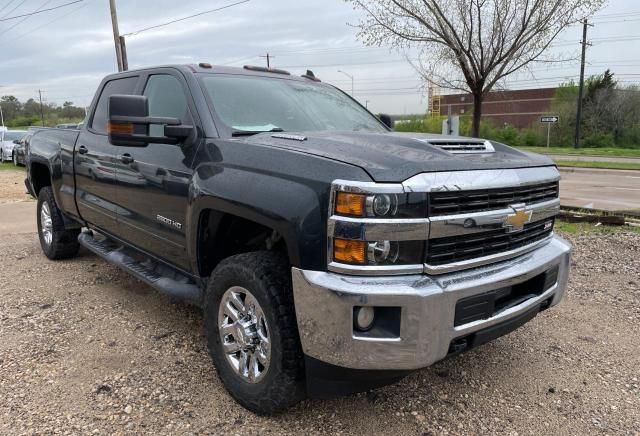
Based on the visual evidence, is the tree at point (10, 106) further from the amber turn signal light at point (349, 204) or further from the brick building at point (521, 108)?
the amber turn signal light at point (349, 204)

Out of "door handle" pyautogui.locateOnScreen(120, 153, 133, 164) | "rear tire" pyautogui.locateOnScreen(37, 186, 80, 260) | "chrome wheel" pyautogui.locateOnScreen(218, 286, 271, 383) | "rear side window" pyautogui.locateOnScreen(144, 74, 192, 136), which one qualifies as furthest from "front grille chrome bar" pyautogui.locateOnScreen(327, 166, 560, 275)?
"rear tire" pyautogui.locateOnScreen(37, 186, 80, 260)

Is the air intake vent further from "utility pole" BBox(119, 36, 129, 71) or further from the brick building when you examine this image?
the brick building

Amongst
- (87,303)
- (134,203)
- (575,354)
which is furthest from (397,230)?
(87,303)

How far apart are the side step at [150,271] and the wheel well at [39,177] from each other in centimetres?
175

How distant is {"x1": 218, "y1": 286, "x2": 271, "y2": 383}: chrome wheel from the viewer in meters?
2.72

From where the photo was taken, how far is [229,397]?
3.02 m

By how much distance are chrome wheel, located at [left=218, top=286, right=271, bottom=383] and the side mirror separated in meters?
1.03

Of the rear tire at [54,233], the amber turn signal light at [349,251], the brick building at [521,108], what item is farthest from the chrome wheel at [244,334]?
the brick building at [521,108]

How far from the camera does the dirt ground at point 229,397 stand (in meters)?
2.79

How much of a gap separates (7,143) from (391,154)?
80.7 ft

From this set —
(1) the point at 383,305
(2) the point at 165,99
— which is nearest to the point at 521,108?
(2) the point at 165,99

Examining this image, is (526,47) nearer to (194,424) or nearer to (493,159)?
(493,159)

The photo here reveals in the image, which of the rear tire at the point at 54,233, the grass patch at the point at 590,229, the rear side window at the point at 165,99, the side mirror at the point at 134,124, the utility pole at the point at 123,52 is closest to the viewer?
the side mirror at the point at 134,124

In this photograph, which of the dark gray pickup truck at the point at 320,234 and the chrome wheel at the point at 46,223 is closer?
the dark gray pickup truck at the point at 320,234
